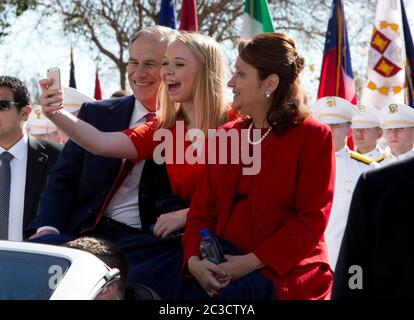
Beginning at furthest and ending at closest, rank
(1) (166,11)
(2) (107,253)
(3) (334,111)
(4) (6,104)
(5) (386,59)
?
→ (5) (386,59)
(3) (334,111)
(1) (166,11)
(4) (6,104)
(2) (107,253)

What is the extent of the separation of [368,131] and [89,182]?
628cm

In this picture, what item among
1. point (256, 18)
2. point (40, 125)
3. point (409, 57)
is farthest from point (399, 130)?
point (40, 125)

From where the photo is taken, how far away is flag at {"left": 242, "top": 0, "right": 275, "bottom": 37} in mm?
8430

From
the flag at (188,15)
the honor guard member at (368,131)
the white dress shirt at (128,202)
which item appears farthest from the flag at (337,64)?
the white dress shirt at (128,202)

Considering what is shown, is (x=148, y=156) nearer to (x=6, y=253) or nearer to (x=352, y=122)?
(x=6, y=253)

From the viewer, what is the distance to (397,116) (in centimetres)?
1026

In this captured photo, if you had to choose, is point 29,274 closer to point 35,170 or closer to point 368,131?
point 35,170

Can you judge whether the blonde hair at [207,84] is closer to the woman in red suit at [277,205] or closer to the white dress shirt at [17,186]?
the woman in red suit at [277,205]

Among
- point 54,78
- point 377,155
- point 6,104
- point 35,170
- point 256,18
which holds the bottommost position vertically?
point 377,155

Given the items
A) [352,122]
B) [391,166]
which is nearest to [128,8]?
[352,122]

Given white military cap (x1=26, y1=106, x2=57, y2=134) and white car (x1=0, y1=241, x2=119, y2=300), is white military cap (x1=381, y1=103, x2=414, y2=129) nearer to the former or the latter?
white military cap (x1=26, y1=106, x2=57, y2=134)

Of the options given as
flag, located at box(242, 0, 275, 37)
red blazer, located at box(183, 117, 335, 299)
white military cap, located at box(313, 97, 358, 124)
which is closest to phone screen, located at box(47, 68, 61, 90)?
red blazer, located at box(183, 117, 335, 299)

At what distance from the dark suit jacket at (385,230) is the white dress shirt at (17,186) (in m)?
4.03

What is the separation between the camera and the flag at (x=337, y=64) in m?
11.2
